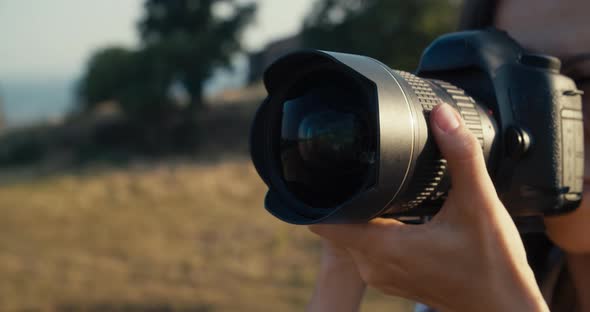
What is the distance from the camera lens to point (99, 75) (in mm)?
11656

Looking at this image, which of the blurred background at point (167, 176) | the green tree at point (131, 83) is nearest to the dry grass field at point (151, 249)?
the blurred background at point (167, 176)

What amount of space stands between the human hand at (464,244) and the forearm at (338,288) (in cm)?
24

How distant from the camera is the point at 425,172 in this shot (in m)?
0.89

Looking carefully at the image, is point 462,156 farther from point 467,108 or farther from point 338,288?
point 338,288

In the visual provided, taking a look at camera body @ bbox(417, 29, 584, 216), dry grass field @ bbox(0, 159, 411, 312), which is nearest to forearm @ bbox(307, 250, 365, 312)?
camera body @ bbox(417, 29, 584, 216)

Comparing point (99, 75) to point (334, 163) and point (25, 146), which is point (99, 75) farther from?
point (334, 163)

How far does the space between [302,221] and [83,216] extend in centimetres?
515

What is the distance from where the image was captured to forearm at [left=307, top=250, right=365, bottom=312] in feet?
3.72

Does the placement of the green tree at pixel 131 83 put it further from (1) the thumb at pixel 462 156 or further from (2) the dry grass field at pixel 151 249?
(1) the thumb at pixel 462 156

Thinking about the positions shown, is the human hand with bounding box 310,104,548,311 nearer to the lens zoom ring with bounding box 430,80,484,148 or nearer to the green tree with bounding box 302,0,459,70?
the lens zoom ring with bounding box 430,80,484,148

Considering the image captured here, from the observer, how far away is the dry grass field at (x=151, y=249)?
3.69m

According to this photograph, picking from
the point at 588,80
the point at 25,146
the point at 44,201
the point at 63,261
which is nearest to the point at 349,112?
the point at 588,80

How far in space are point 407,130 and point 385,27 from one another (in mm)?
9103

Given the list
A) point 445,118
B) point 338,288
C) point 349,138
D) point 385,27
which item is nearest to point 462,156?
point 445,118
